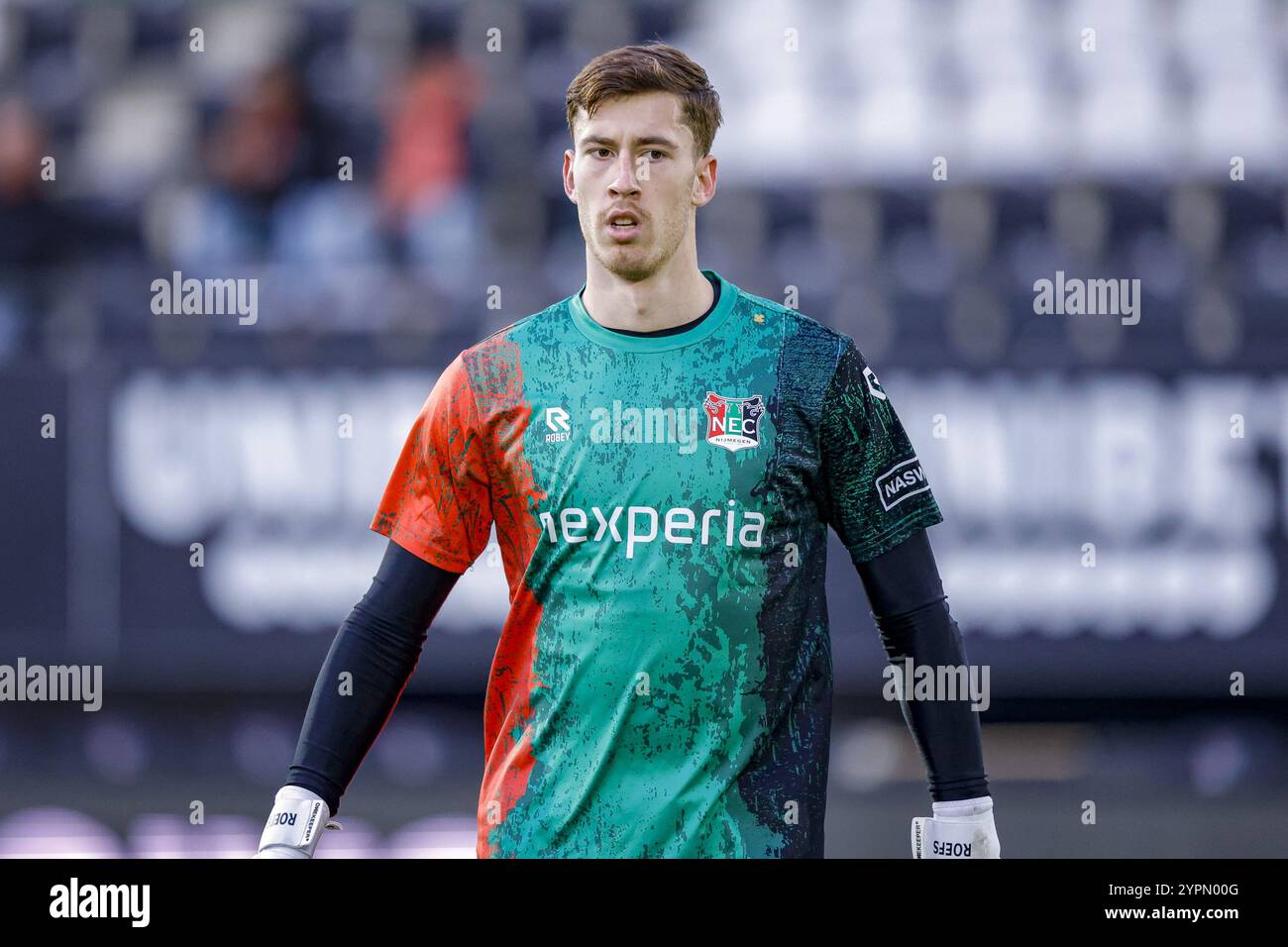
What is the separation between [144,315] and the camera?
764 cm

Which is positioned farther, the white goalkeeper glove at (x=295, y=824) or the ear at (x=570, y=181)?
the ear at (x=570, y=181)

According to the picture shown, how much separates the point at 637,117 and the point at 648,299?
308 millimetres

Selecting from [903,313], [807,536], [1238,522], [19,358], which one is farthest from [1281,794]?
[19,358]

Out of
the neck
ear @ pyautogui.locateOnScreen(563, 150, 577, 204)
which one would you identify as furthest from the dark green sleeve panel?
ear @ pyautogui.locateOnScreen(563, 150, 577, 204)

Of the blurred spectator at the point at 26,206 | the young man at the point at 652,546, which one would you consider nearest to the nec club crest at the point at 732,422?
the young man at the point at 652,546

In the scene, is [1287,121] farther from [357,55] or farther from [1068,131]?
[357,55]

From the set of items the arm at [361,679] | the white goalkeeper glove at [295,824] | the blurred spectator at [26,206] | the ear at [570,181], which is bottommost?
the white goalkeeper glove at [295,824]

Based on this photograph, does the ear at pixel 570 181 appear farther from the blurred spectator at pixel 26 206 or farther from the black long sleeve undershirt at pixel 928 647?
the blurred spectator at pixel 26 206

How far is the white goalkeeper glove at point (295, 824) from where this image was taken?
275cm

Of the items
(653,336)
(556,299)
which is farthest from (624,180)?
(556,299)

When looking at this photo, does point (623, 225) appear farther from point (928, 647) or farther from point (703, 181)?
point (928, 647)

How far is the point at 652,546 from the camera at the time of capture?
273 cm

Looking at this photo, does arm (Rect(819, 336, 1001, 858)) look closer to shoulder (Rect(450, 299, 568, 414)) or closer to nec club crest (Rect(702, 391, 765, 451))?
nec club crest (Rect(702, 391, 765, 451))

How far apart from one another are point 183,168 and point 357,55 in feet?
3.34
